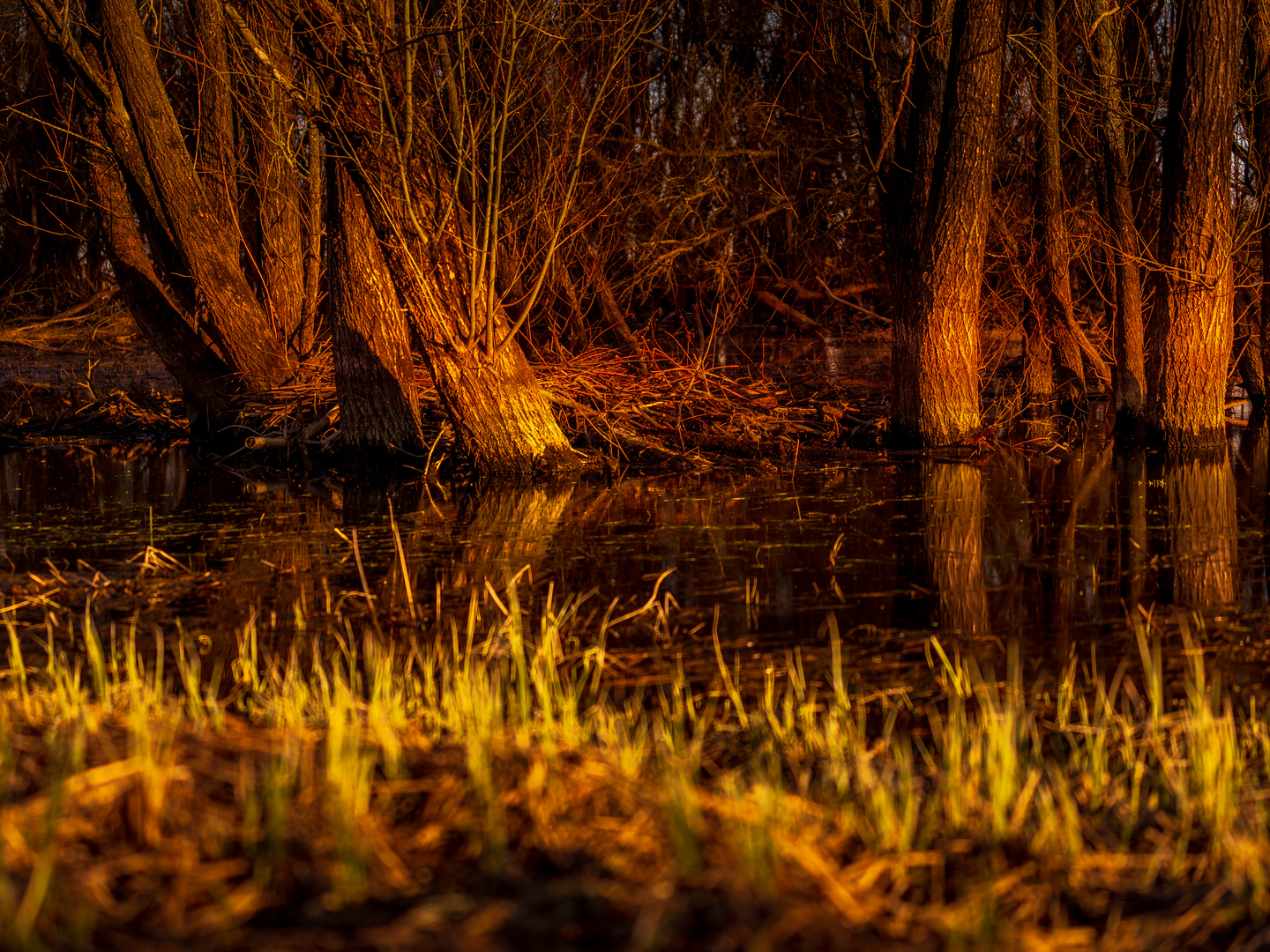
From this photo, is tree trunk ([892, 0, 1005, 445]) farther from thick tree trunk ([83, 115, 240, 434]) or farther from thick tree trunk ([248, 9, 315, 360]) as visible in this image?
thick tree trunk ([83, 115, 240, 434])

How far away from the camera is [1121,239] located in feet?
43.4

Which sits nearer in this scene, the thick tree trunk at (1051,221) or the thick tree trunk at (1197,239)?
the thick tree trunk at (1197,239)

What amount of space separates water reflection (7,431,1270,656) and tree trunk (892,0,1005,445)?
2.97 feet

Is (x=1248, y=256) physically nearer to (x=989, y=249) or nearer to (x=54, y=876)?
(x=989, y=249)

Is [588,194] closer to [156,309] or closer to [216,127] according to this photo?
[216,127]

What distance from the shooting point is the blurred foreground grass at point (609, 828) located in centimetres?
235

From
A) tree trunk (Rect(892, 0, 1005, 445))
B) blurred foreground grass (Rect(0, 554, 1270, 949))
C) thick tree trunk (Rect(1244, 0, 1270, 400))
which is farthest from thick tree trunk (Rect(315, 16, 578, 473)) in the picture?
thick tree trunk (Rect(1244, 0, 1270, 400))

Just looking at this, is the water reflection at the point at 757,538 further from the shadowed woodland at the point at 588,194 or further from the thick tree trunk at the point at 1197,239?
the shadowed woodland at the point at 588,194

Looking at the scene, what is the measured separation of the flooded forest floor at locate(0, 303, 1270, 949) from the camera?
8.05ft

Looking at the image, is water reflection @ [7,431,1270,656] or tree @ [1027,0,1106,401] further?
tree @ [1027,0,1106,401]

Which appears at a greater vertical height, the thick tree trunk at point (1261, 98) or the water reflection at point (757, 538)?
the thick tree trunk at point (1261, 98)

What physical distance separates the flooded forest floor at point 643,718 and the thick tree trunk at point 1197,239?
1.35 m

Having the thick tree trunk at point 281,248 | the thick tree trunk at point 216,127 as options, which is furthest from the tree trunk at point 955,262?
the thick tree trunk at point 216,127

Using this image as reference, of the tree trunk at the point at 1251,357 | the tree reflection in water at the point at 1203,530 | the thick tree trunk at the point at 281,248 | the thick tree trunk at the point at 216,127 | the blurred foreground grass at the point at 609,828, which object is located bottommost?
the blurred foreground grass at the point at 609,828
